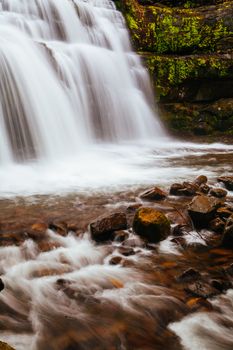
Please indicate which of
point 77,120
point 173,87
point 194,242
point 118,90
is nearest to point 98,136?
point 77,120

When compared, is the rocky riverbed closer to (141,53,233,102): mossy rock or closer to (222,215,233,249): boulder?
(222,215,233,249): boulder

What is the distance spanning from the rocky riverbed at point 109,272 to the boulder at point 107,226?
0.04 feet

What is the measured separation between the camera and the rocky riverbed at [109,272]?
8.05 feet

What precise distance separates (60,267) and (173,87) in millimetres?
10624

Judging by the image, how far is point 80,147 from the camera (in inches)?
380

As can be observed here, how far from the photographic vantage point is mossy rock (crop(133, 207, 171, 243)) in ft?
12.5

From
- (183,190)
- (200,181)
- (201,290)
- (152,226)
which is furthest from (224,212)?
(200,181)

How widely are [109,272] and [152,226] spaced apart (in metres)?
0.79

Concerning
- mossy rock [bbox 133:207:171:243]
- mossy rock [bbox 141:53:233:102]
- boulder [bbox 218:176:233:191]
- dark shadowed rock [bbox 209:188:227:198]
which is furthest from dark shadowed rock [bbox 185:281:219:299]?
mossy rock [bbox 141:53:233:102]

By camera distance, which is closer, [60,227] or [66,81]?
[60,227]

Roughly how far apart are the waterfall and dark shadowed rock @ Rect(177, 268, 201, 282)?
5438 mm

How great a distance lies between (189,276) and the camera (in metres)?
3.10

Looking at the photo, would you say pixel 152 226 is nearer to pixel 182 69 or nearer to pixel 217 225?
pixel 217 225

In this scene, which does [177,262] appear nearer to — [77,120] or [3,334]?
[3,334]
